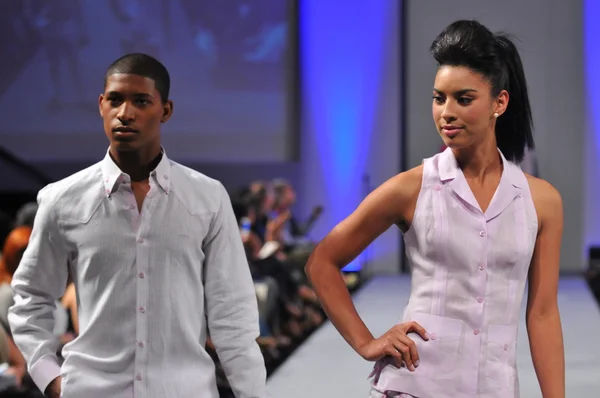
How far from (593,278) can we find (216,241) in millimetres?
9044

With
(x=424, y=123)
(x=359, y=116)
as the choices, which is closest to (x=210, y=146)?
(x=359, y=116)

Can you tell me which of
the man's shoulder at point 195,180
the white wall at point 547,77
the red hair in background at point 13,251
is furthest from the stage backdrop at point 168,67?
the man's shoulder at point 195,180

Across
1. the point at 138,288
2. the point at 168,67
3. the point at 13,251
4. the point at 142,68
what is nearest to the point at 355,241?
the point at 138,288

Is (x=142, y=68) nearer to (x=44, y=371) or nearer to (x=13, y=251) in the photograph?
(x=44, y=371)

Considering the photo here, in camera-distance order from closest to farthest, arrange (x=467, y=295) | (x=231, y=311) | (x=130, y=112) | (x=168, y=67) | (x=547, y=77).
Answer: (x=467, y=295)
(x=130, y=112)
(x=231, y=311)
(x=168, y=67)
(x=547, y=77)

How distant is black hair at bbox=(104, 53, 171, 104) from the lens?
1.94 meters

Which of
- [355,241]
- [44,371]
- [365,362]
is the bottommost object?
[365,362]

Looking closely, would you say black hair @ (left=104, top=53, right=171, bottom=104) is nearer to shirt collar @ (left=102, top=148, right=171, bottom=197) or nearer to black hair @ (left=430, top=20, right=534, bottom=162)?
shirt collar @ (left=102, top=148, right=171, bottom=197)

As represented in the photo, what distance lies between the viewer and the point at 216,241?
2.01m

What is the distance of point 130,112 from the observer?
190 cm

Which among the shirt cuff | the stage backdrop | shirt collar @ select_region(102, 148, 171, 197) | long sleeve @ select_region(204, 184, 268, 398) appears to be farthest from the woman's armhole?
the stage backdrop

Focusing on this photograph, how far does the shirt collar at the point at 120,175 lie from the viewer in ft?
6.41

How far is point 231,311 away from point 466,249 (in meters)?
0.53

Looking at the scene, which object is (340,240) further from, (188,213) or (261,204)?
(261,204)
